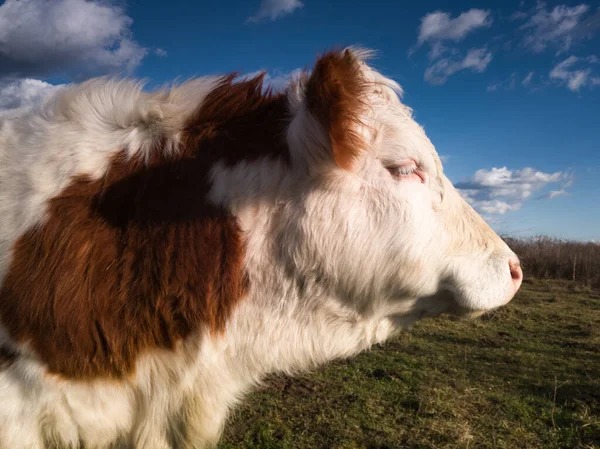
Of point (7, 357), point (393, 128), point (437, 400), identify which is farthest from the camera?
point (437, 400)

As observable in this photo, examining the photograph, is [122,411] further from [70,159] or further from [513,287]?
[513,287]

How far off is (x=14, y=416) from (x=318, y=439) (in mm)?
2814

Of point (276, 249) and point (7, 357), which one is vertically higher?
point (276, 249)

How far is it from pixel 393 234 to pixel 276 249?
1.58ft

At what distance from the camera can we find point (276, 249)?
6.67 feet

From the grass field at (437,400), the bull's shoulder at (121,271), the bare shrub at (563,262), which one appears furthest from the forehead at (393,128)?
the bare shrub at (563,262)

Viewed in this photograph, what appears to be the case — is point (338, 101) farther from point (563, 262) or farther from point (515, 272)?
point (563, 262)

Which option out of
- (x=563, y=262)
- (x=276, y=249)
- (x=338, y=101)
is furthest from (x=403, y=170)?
(x=563, y=262)

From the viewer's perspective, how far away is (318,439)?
13.5 ft

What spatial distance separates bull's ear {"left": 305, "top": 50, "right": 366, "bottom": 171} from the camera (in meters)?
1.89

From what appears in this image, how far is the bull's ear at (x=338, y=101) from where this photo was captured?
189 centimetres

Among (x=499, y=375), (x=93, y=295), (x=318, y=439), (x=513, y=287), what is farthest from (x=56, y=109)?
(x=499, y=375)

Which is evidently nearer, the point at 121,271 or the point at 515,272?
the point at 121,271

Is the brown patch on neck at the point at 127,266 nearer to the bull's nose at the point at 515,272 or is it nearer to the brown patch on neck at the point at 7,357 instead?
the brown patch on neck at the point at 7,357
